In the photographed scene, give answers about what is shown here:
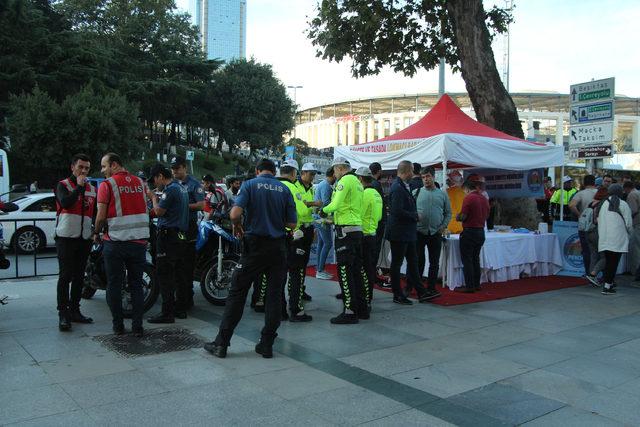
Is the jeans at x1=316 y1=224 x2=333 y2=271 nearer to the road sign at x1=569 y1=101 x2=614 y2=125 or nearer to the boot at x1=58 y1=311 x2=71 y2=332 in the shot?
the boot at x1=58 y1=311 x2=71 y2=332

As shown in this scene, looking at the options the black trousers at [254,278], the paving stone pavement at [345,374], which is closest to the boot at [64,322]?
the paving stone pavement at [345,374]

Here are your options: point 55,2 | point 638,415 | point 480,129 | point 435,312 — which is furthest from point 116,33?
point 638,415

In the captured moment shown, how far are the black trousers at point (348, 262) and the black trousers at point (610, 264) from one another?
14.8 feet

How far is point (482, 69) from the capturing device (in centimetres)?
1243

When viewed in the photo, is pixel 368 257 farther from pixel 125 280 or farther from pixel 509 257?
pixel 509 257

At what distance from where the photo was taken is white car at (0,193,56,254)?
12219 mm

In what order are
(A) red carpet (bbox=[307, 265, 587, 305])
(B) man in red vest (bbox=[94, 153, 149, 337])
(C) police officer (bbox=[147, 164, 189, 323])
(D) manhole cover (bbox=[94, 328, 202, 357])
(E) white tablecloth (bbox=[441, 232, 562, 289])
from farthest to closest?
(E) white tablecloth (bbox=[441, 232, 562, 289]) < (A) red carpet (bbox=[307, 265, 587, 305]) < (C) police officer (bbox=[147, 164, 189, 323]) < (B) man in red vest (bbox=[94, 153, 149, 337]) < (D) manhole cover (bbox=[94, 328, 202, 357])

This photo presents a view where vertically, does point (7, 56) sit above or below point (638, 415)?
above

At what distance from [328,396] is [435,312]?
11.0 feet

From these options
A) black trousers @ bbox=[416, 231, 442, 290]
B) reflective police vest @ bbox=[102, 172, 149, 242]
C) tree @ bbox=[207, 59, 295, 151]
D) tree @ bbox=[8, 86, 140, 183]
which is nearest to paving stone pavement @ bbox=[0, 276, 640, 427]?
black trousers @ bbox=[416, 231, 442, 290]

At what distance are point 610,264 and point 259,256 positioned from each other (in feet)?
20.5

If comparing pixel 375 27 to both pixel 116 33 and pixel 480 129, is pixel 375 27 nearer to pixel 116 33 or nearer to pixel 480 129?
pixel 480 129

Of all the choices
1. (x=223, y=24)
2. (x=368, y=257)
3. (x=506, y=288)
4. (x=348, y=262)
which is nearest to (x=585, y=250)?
(x=506, y=288)

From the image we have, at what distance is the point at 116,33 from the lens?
41.8 m
